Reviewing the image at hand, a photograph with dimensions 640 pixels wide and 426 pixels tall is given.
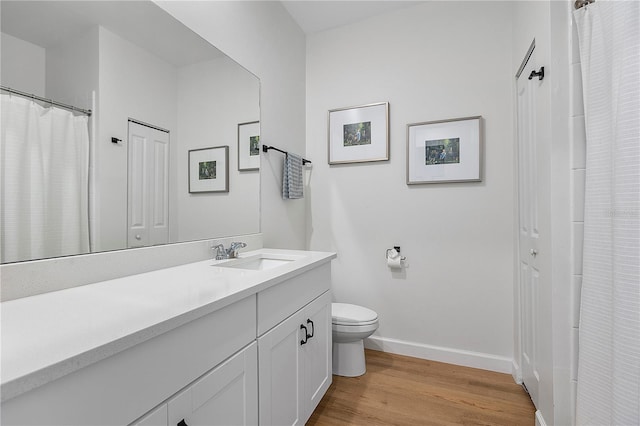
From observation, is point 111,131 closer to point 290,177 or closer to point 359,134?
point 290,177

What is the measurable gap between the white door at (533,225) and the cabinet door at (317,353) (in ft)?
3.44

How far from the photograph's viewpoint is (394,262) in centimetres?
228

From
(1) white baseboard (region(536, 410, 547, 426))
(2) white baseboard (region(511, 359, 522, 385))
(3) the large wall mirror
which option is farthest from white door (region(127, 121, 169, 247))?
(2) white baseboard (region(511, 359, 522, 385))

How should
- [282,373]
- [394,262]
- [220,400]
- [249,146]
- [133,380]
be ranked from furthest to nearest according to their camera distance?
1. [394,262]
2. [249,146]
3. [282,373]
4. [220,400]
5. [133,380]

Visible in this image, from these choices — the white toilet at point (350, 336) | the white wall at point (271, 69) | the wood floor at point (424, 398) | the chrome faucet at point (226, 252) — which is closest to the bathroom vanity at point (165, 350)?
the chrome faucet at point (226, 252)

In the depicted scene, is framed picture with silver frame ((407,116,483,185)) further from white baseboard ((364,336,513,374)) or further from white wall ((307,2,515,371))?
white baseboard ((364,336,513,374))

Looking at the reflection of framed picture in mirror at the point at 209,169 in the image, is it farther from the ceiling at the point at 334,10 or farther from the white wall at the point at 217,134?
the ceiling at the point at 334,10

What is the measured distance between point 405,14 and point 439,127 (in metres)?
0.94

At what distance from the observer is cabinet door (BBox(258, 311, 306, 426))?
1.11 meters

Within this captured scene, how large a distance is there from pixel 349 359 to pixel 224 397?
129cm

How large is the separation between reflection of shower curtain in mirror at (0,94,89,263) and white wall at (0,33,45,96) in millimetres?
46

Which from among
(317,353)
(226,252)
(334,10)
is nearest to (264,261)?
(226,252)

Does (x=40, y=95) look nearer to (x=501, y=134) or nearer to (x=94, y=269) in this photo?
(x=94, y=269)

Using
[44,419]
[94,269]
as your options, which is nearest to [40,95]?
[94,269]
